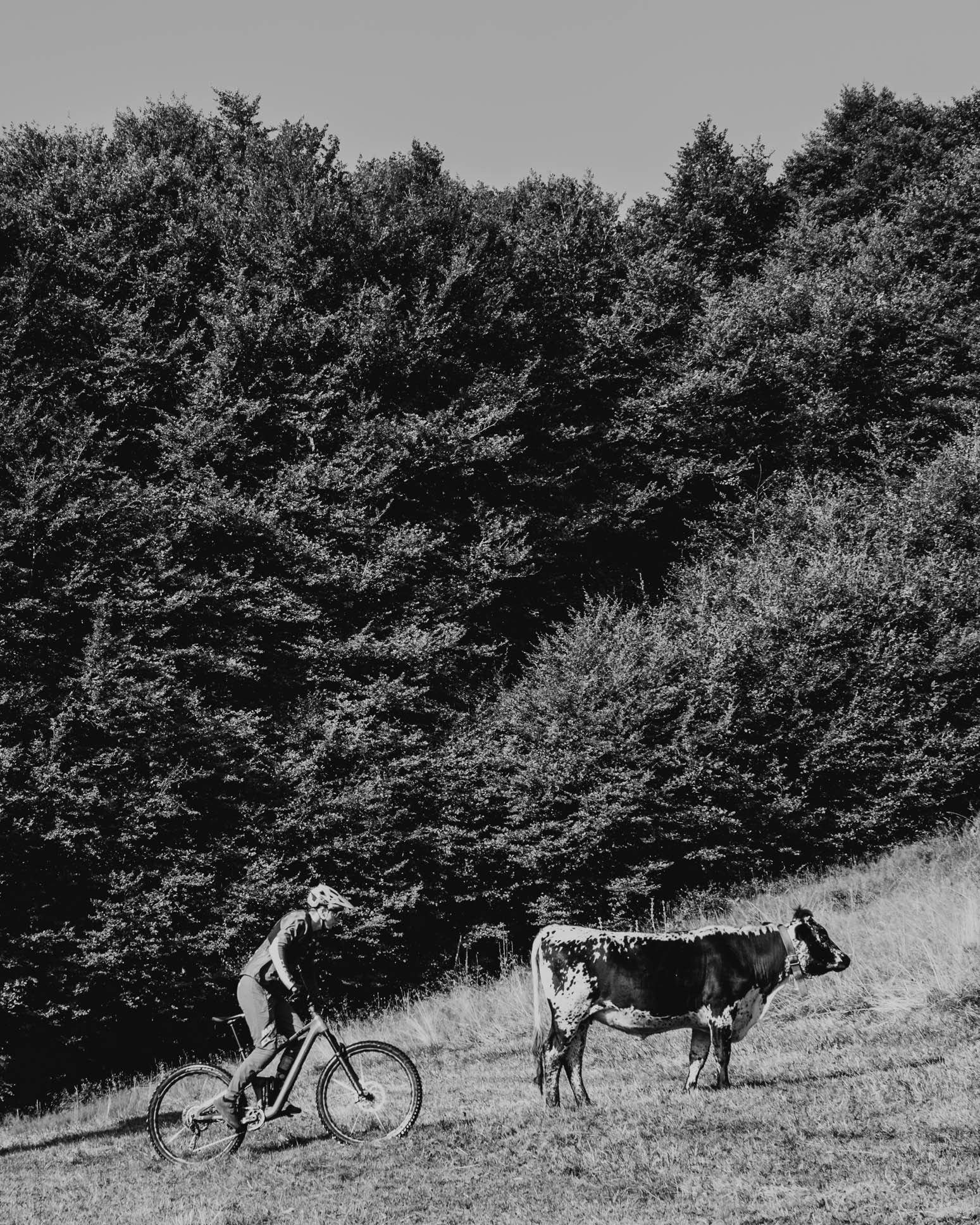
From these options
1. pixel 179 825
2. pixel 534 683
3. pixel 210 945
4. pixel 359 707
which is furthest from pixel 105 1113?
pixel 534 683

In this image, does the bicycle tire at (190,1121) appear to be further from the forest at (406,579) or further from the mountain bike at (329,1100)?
the forest at (406,579)

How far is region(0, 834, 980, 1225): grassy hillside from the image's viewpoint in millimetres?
7324

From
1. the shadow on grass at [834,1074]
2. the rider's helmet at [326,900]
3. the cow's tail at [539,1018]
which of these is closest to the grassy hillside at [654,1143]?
the shadow on grass at [834,1074]

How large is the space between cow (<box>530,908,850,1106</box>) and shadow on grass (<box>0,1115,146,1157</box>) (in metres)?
5.37

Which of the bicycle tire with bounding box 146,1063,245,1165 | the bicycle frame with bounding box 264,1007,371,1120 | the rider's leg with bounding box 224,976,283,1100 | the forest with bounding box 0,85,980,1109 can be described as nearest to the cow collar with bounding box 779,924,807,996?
the bicycle frame with bounding box 264,1007,371,1120

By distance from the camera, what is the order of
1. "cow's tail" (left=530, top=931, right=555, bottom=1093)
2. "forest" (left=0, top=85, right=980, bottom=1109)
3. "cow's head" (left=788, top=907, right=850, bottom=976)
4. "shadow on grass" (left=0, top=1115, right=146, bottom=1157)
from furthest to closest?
"forest" (left=0, top=85, right=980, bottom=1109) → "shadow on grass" (left=0, top=1115, right=146, bottom=1157) → "cow's head" (left=788, top=907, right=850, bottom=976) → "cow's tail" (left=530, top=931, right=555, bottom=1093)

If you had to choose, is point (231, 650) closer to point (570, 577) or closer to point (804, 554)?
point (570, 577)

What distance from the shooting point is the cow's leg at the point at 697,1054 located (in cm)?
1000

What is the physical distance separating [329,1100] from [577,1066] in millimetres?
2150

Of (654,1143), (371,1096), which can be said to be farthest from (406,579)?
(654,1143)

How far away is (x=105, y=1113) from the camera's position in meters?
15.2

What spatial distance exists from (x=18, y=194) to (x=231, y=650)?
1386 centimetres

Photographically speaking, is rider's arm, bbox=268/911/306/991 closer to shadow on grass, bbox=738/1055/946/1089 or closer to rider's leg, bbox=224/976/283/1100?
rider's leg, bbox=224/976/283/1100

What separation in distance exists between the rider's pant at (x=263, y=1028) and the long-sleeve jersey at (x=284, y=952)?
0.09 metres
